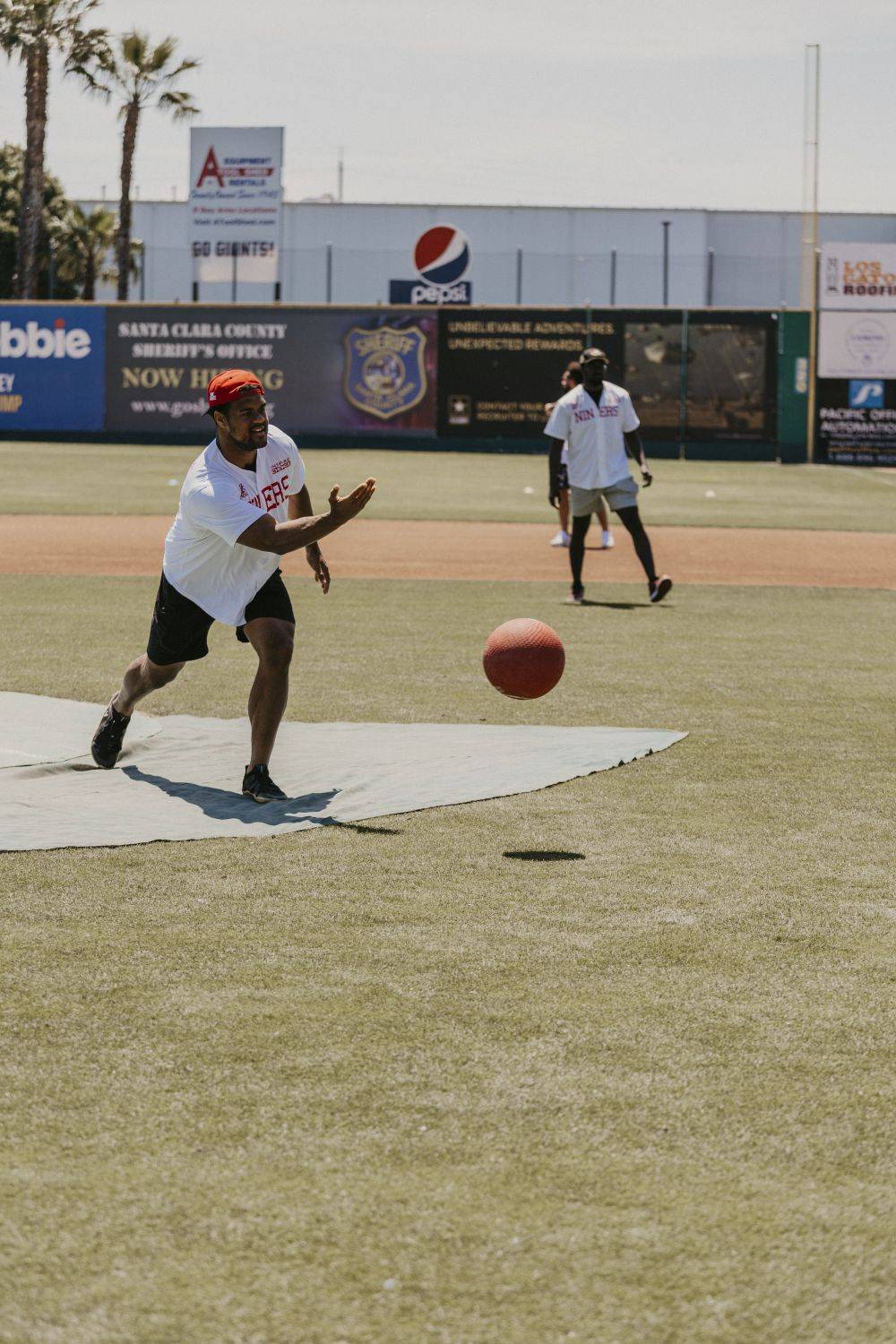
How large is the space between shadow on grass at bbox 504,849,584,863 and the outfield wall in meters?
34.6

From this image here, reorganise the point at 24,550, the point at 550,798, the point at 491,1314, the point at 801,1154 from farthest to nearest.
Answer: the point at 24,550
the point at 550,798
the point at 801,1154
the point at 491,1314

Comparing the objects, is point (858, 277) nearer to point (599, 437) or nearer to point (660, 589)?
point (599, 437)

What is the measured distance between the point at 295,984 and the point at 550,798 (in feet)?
9.23

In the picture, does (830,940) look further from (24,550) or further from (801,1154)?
(24,550)

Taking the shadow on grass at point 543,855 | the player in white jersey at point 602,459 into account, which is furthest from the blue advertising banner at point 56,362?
the shadow on grass at point 543,855

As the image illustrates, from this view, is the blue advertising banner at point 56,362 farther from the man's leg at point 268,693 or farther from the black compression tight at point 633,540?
the man's leg at point 268,693

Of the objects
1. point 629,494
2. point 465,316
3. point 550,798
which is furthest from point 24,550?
point 465,316

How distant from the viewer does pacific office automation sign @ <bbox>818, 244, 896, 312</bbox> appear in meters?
39.9

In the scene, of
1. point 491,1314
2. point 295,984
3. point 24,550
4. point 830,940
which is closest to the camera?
point 491,1314

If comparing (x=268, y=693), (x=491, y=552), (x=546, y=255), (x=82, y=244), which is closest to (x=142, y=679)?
(x=268, y=693)

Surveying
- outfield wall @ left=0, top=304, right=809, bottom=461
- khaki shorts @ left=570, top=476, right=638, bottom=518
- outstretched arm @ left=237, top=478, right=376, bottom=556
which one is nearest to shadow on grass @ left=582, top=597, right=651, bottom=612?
khaki shorts @ left=570, top=476, right=638, bottom=518

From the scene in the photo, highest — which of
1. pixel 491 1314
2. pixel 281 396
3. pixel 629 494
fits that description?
pixel 281 396

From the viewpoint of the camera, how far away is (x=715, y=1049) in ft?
14.7

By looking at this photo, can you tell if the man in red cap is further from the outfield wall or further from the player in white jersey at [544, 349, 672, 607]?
the outfield wall
